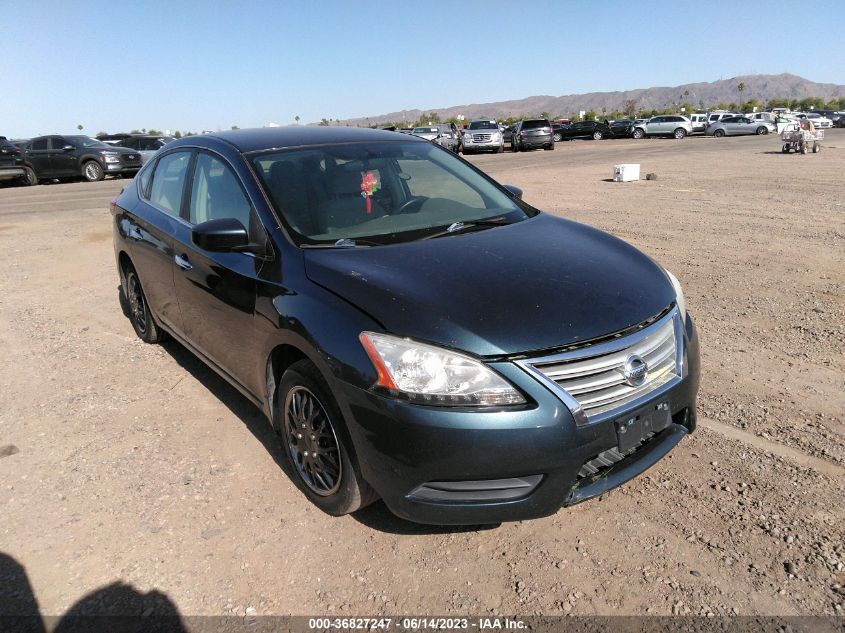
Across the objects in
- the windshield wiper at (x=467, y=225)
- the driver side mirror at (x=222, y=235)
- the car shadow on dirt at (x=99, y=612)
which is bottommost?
the car shadow on dirt at (x=99, y=612)

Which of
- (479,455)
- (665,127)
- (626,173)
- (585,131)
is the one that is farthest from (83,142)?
(665,127)

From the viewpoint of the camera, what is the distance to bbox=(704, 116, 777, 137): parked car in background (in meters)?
46.6

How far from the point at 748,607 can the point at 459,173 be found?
2.94m

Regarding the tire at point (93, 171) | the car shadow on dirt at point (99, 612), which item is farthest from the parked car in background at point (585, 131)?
the car shadow on dirt at point (99, 612)

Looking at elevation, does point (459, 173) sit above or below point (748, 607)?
above

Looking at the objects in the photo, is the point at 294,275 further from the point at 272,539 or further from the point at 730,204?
the point at 730,204

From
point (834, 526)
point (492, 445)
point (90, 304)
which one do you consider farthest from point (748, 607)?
point (90, 304)

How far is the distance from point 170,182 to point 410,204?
1942 mm

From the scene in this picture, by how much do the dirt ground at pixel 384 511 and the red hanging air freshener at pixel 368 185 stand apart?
1.56 meters

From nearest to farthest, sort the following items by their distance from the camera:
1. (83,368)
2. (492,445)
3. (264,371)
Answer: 1. (492,445)
2. (264,371)
3. (83,368)

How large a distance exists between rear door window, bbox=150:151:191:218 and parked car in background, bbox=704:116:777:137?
5067 centimetres

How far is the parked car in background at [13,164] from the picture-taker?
22.5m

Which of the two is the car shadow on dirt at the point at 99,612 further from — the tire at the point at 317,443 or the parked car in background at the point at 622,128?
the parked car in background at the point at 622,128

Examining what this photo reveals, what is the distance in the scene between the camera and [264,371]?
3.30 metres
